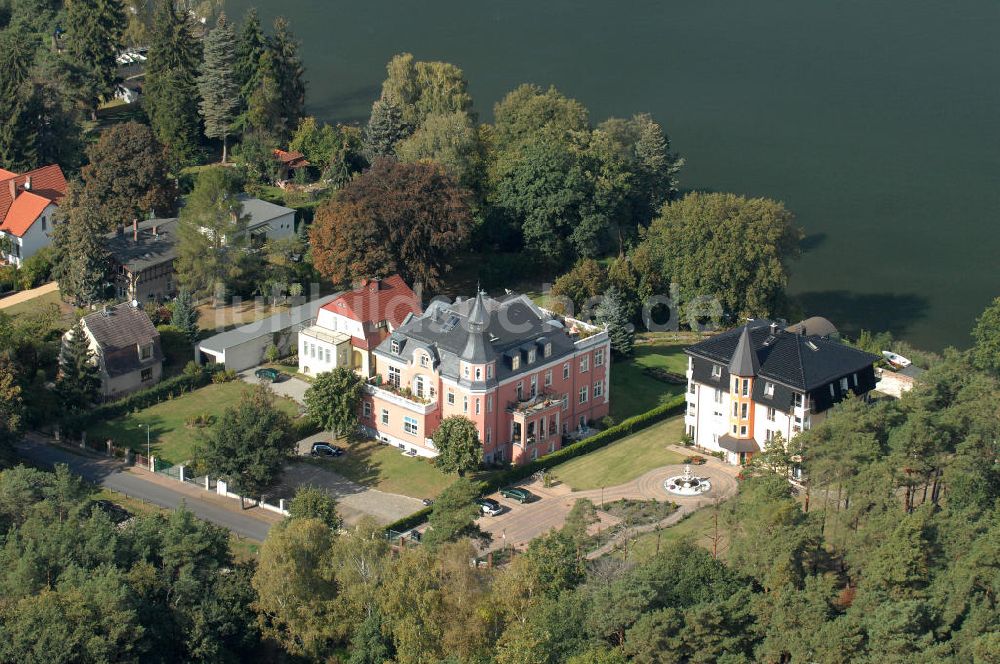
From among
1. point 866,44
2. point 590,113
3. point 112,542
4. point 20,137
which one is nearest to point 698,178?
point 590,113

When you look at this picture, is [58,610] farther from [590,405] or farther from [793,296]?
[793,296]

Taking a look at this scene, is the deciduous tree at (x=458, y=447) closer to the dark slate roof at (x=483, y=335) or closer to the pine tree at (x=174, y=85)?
the dark slate roof at (x=483, y=335)

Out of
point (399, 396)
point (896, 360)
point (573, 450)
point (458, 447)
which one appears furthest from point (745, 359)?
point (399, 396)

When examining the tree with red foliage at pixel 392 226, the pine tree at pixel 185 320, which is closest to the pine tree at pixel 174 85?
the tree with red foliage at pixel 392 226

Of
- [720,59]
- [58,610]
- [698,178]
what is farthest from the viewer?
[720,59]

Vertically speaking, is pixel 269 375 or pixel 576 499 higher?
pixel 269 375

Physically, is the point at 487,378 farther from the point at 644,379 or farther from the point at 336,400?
the point at 644,379

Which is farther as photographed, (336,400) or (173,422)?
(173,422)
